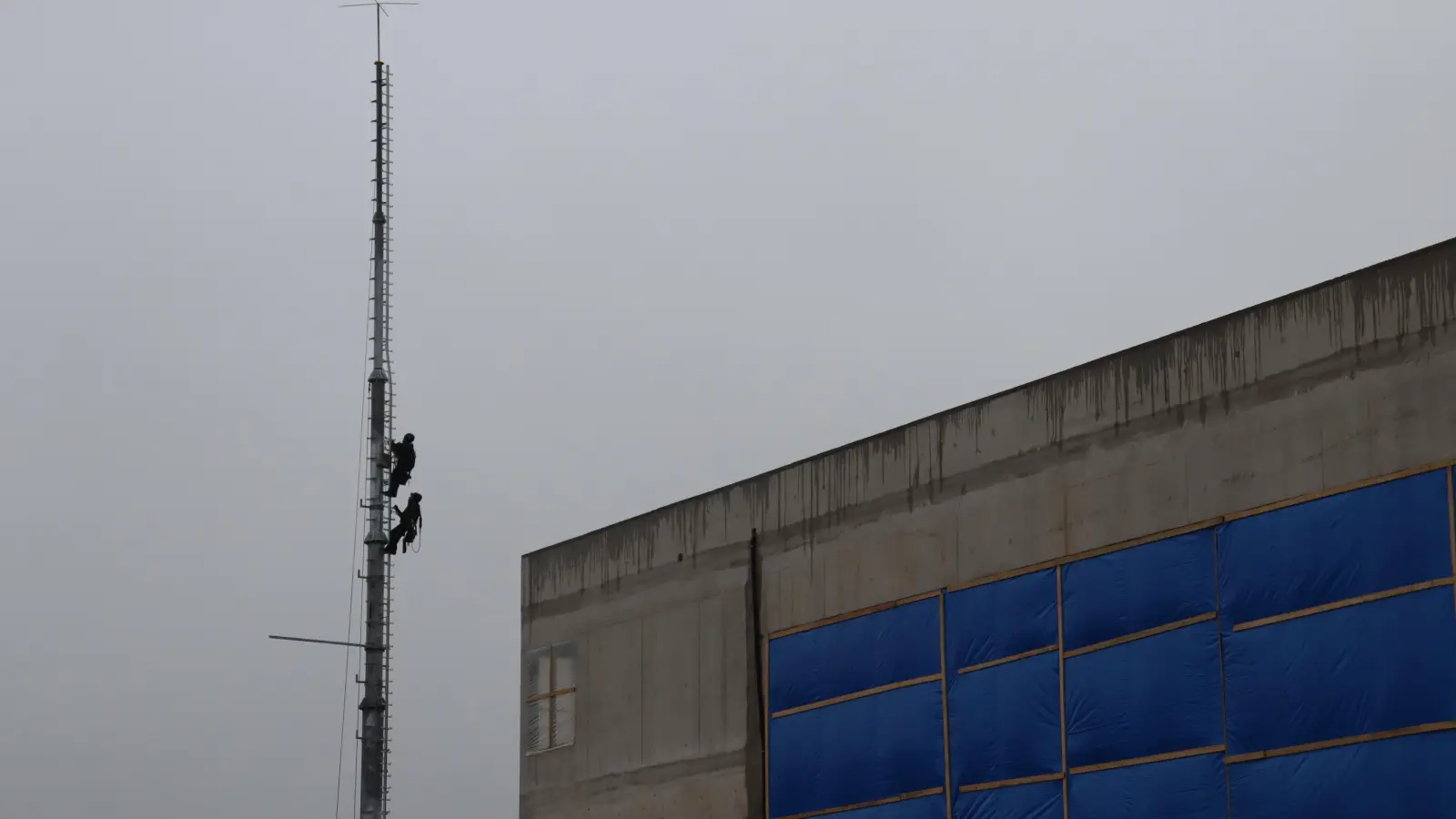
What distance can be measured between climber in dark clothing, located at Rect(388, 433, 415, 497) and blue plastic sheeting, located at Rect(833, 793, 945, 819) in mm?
8352

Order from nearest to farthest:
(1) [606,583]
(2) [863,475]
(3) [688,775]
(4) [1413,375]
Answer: (4) [1413,375] < (2) [863,475] < (3) [688,775] < (1) [606,583]

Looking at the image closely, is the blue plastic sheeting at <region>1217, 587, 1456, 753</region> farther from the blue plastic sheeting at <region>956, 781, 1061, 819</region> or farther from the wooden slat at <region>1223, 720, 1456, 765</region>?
the blue plastic sheeting at <region>956, 781, 1061, 819</region>

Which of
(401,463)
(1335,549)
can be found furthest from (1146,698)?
(401,463)

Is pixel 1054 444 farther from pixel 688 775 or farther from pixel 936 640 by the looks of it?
pixel 688 775

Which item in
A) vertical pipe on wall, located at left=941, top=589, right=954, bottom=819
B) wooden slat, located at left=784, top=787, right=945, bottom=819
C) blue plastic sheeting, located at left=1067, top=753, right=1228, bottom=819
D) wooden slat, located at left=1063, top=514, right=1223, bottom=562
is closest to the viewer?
blue plastic sheeting, located at left=1067, top=753, right=1228, bottom=819

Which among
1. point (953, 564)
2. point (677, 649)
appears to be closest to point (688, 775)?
point (677, 649)

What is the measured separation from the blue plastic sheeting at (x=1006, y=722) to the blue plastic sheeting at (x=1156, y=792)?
0.66 metres

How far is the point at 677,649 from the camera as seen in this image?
31594 millimetres

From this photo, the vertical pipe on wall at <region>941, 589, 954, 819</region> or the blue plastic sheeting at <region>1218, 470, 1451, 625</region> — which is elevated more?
the blue plastic sheeting at <region>1218, 470, 1451, 625</region>

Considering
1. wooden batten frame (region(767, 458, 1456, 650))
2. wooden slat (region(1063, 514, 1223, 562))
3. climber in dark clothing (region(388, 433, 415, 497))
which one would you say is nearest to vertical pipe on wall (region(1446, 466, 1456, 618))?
wooden batten frame (region(767, 458, 1456, 650))

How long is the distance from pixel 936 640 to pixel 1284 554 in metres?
6.01

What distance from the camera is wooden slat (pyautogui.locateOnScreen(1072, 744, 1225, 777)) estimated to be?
22.6 metres

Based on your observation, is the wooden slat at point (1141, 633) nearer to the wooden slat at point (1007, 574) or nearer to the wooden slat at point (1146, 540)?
the wooden slat at point (1146, 540)

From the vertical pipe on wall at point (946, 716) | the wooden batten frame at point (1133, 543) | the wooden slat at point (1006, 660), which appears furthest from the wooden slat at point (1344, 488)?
the vertical pipe on wall at point (946, 716)
